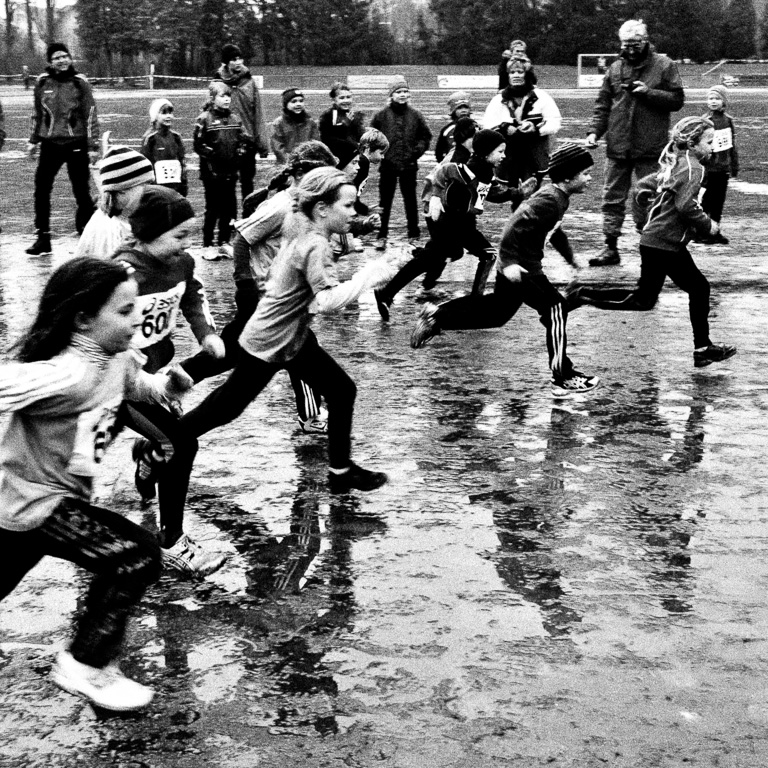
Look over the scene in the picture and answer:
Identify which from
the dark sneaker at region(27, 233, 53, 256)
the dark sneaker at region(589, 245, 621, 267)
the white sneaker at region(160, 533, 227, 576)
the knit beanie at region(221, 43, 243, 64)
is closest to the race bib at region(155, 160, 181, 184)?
the dark sneaker at region(27, 233, 53, 256)

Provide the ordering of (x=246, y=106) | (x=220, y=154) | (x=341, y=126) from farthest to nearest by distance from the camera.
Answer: (x=341, y=126), (x=246, y=106), (x=220, y=154)

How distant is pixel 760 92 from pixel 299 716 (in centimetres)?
→ 4592

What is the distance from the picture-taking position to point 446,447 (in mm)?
6613

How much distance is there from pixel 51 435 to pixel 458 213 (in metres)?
6.47

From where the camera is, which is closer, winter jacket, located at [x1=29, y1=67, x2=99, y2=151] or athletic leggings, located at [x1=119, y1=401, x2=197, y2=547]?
athletic leggings, located at [x1=119, y1=401, x2=197, y2=547]

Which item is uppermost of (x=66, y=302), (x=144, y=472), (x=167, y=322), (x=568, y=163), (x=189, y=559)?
(x=568, y=163)

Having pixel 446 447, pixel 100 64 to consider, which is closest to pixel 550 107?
pixel 446 447

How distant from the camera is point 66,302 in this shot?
12.1 ft

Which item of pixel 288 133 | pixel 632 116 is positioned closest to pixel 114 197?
pixel 288 133

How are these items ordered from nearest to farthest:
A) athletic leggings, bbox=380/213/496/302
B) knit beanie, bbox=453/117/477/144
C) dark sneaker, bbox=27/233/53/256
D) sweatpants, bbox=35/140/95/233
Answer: athletic leggings, bbox=380/213/496/302 → knit beanie, bbox=453/117/477/144 → dark sneaker, bbox=27/233/53/256 → sweatpants, bbox=35/140/95/233

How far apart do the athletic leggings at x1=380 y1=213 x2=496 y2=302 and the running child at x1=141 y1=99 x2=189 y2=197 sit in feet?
11.1

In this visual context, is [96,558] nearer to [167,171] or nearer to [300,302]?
[300,302]

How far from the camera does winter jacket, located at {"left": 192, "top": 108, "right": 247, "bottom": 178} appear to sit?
12320mm

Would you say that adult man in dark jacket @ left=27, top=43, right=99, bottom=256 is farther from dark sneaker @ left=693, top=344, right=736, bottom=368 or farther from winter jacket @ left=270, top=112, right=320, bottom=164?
dark sneaker @ left=693, top=344, right=736, bottom=368
